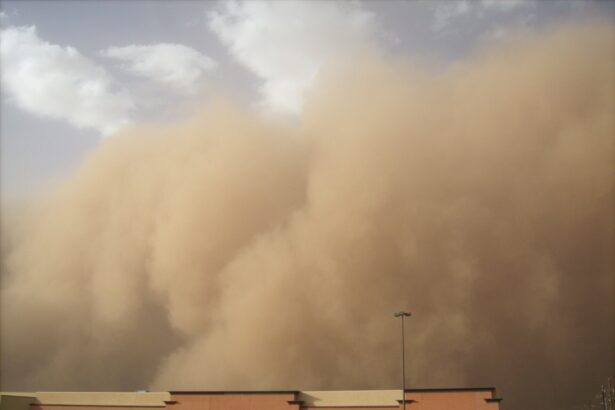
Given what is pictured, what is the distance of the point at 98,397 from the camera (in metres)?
27.6

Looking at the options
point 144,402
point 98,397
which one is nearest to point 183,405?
point 144,402

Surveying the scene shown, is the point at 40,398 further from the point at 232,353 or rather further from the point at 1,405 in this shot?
the point at 232,353

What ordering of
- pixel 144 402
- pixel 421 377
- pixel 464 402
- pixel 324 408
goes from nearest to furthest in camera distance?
pixel 464 402, pixel 324 408, pixel 144 402, pixel 421 377

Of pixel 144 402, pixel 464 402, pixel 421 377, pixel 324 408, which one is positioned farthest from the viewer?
pixel 421 377

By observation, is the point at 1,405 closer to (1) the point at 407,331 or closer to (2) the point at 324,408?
(2) the point at 324,408

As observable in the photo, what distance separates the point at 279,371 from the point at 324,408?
9807mm

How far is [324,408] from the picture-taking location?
2522cm

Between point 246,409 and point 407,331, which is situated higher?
point 407,331

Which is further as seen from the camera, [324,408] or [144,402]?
[144,402]

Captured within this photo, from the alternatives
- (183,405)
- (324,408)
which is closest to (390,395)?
(324,408)

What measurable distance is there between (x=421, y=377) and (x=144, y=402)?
15489 mm

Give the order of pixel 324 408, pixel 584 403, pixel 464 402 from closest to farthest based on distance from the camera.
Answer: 1. pixel 464 402
2. pixel 324 408
3. pixel 584 403

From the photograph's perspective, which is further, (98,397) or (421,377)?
(421,377)

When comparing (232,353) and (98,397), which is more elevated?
(232,353)
